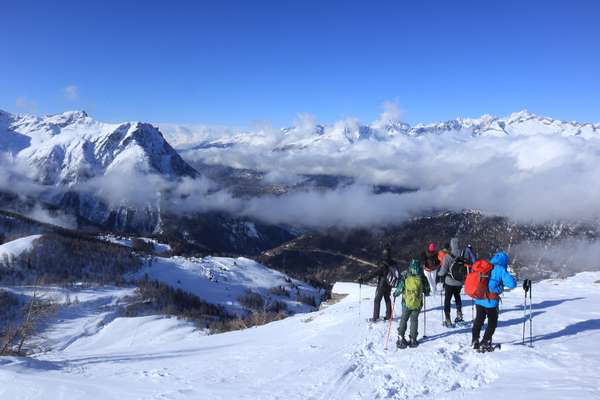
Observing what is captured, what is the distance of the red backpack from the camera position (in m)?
15.0

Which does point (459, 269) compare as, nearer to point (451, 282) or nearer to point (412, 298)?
point (451, 282)

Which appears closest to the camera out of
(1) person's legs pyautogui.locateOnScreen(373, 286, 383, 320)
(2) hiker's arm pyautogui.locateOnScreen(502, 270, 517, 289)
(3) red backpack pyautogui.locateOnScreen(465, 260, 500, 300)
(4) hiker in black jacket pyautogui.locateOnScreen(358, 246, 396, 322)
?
(2) hiker's arm pyautogui.locateOnScreen(502, 270, 517, 289)

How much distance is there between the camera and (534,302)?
25297mm

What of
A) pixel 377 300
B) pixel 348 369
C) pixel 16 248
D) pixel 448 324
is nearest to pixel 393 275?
pixel 377 300

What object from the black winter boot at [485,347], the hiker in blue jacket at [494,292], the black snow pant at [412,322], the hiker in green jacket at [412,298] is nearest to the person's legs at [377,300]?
the hiker in green jacket at [412,298]

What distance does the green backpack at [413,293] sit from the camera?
1633 cm

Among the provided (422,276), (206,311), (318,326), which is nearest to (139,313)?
(206,311)

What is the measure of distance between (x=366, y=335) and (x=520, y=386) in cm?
769

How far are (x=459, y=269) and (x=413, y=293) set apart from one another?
11.3ft

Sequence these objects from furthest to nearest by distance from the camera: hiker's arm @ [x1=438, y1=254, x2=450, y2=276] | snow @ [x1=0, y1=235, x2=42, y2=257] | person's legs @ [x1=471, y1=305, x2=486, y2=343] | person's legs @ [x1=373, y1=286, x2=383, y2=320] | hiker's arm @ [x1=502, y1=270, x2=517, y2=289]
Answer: snow @ [x1=0, y1=235, x2=42, y2=257]
person's legs @ [x1=373, y1=286, x2=383, y2=320]
hiker's arm @ [x1=438, y1=254, x2=450, y2=276]
person's legs @ [x1=471, y1=305, x2=486, y2=343]
hiker's arm @ [x1=502, y1=270, x2=517, y2=289]

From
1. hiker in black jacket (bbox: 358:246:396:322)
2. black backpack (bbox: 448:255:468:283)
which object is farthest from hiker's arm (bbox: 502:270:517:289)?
hiker in black jacket (bbox: 358:246:396:322)

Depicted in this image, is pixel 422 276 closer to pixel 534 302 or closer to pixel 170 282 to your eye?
pixel 534 302

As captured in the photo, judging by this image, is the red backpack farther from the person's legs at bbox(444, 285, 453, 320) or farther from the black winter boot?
the person's legs at bbox(444, 285, 453, 320)

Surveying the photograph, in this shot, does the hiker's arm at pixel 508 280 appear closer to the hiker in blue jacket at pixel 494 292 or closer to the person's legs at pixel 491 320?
the hiker in blue jacket at pixel 494 292
